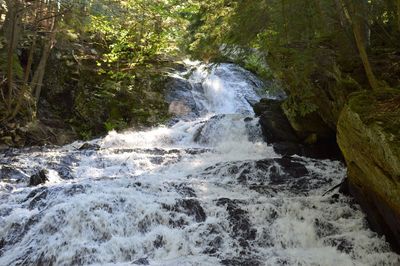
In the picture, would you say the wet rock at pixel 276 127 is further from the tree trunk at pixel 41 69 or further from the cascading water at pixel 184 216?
the tree trunk at pixel 41 69

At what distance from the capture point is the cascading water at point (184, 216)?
5.89 meters

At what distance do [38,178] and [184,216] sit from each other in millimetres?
3515

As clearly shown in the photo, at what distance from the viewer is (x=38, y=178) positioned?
858 cm

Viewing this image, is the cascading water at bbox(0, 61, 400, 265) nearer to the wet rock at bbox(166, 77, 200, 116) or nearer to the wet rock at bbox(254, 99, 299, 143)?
the wet rock at bbox(254, 99, 299, 143)

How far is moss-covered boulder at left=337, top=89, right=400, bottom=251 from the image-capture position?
17.4ft

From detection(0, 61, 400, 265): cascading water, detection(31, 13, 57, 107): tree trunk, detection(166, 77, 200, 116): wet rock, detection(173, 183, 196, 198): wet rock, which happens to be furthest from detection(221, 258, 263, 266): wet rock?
detection(166, 77, 200, 116): wet rock

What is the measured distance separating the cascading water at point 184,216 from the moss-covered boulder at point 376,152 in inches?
13.6

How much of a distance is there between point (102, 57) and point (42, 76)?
12.6 ft

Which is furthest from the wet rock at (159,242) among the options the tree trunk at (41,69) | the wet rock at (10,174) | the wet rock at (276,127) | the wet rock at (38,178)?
the tree trunk at (41,69)

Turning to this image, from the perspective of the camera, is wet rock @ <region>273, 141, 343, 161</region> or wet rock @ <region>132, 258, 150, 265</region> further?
wet rock @ <region>273, 141, 343, 161</region>

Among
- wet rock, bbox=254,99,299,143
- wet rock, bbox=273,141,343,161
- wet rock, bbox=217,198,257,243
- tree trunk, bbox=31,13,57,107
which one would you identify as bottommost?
wet rock, bbox=217,198,257,243

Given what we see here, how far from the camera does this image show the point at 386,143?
516 cm

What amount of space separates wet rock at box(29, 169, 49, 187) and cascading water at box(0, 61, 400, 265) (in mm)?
222

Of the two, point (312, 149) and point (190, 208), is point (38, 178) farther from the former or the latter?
point (312, 149)
